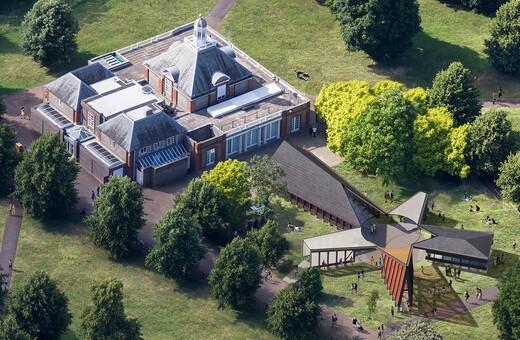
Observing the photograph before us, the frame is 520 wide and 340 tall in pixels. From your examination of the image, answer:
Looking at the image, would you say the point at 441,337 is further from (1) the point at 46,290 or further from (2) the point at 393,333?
(1) the point at 46,290

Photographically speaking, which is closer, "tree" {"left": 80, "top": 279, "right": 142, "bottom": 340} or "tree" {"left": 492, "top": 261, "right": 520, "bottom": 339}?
"tree" {"left": 80, "top": 279, "right": 142, "bottom": 340}

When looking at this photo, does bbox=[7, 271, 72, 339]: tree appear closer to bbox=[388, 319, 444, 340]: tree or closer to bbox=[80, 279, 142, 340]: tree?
bbox=[80, 279, 142, 340]: tree

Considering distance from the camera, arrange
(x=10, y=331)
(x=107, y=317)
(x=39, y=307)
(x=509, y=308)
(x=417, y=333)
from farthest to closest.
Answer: (x=509, y=308) < (x=39, y=307) < (x=417, y=333) < (x=107, y=317) < (x=10, y=331)

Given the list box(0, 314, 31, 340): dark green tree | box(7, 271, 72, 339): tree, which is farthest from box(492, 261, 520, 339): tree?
box(0, 314, 31, 340): dark green tree

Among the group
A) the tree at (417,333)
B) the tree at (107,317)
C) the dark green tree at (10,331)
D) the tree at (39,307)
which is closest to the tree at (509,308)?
the tree at (417,333)

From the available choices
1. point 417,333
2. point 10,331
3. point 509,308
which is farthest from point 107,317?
point 509,308

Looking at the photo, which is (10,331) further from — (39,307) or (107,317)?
(107,317)
